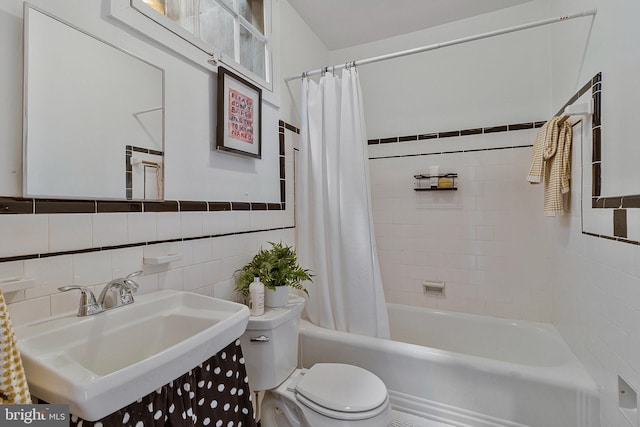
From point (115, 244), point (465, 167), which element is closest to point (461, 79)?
point (465, 167)

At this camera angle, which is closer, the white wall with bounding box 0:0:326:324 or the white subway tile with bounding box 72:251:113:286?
the white wall with bounding box 0:0:326:324

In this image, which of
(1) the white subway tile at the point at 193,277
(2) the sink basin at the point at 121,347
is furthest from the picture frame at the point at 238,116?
(2) the sink basin at the point at 121,347

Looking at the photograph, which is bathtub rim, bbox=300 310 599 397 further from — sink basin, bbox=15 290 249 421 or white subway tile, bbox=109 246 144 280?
white subway tile, bbox=109 246 144 280

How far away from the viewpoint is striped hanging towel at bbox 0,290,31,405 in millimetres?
603

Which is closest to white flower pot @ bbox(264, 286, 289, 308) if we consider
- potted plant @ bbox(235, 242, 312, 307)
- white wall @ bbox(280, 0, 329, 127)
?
potted plant @ bbox(235, 242, 312, 307)

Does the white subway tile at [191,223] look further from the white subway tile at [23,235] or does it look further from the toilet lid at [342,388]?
the toilet lid at [342,388]

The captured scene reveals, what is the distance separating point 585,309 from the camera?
1499 millimetres

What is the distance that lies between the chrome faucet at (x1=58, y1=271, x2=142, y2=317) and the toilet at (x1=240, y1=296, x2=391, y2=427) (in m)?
0.54

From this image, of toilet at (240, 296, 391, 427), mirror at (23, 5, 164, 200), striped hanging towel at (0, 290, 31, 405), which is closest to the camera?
striped hanging towel at (0, 290, 31, 405)

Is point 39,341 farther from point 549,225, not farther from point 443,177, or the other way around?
point 549,225

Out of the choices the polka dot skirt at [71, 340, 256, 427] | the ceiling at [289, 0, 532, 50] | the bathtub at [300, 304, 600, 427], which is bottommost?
the bathtub at [300, 304, 600, 427]

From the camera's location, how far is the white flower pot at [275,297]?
5.08 feet

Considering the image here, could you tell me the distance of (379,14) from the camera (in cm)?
229

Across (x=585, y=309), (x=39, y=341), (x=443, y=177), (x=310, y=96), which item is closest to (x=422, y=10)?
(x=310, y=96)
